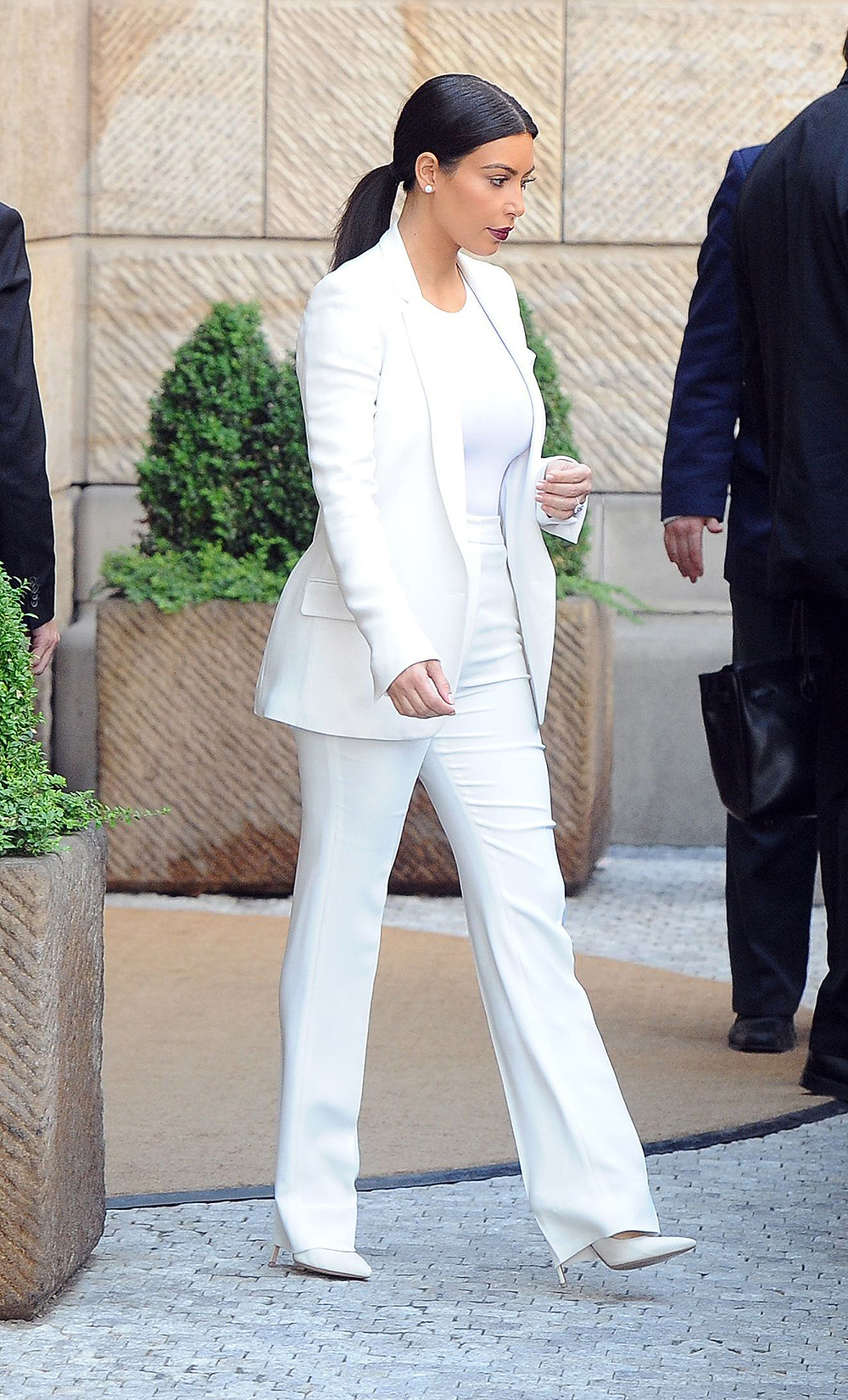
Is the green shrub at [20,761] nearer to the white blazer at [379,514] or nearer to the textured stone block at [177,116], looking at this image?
the white blazer at [379,514]

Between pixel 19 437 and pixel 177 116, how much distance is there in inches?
146

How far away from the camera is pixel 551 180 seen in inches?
288

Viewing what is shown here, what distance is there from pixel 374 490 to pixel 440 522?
0.13 m

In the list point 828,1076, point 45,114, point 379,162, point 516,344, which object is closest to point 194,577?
point 45,114

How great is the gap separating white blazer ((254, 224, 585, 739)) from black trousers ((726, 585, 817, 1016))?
150cm

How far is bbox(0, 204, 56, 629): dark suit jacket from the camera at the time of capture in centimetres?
395

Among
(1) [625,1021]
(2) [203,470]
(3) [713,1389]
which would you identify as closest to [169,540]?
(2) [203,470]

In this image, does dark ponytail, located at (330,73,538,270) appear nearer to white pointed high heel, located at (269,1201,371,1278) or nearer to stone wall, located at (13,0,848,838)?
white pointed high heel, located at (269,1201,371,1278)

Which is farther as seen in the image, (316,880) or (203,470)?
(203,470)

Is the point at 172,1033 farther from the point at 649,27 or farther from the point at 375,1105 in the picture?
the point at 649,27

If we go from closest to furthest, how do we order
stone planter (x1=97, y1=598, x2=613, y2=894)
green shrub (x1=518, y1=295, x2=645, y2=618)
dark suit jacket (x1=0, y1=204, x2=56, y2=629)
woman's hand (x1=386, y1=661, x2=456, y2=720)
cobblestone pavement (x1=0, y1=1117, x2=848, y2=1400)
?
cobblestone pavement (x1=0, y1=1117, x2=848, y2=1400), woman's hand (x1=386, y1=661, x2=456, y2=720), dark suit jacket (x1=0, y1=204, x2=56, y2=629), stone planter (x1=97, y1=598, x2=613, y2=894), green shrub (x1=518, y1=295, x2=645, y2=618)

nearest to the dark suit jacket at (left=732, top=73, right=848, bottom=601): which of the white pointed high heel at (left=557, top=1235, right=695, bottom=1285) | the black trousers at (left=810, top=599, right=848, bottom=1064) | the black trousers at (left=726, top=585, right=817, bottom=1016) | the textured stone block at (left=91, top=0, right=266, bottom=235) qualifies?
the black trousers at (left=810, top=599, right=848, bottom=1064)

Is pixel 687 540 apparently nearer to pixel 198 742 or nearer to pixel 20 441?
pixel 20 441

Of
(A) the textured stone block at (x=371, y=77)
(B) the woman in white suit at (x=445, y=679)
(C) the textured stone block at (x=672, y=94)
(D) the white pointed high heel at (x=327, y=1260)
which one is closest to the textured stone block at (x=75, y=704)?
(A) the textured stone block at (x=371, y=77)
